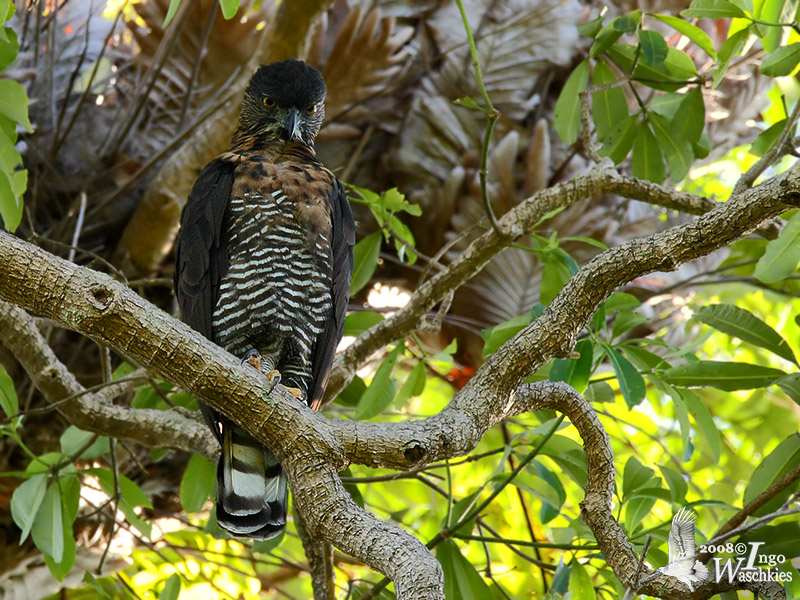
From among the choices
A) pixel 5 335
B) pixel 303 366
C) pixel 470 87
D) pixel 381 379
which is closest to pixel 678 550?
pixel 381 379

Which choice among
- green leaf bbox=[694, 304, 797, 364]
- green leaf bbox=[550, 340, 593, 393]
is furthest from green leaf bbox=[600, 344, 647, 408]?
green leaf bbox=[694, 304, 797, 364]

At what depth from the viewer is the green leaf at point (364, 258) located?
113 inches

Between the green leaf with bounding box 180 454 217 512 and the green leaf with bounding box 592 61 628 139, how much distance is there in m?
1.71

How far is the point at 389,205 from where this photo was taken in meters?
2.63

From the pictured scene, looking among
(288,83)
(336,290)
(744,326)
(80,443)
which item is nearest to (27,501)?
(80,443)

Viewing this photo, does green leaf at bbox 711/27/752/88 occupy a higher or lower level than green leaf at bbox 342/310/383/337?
higher

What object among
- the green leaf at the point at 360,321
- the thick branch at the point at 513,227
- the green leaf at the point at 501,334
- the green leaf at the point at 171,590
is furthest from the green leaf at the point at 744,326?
the green leaf at the point at 171,590

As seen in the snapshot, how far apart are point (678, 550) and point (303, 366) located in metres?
1.34

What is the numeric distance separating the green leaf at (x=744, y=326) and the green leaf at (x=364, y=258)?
1.12 metres

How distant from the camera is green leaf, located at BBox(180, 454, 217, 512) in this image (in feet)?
8.78

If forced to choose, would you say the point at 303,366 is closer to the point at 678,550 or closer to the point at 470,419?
the point at 470,419

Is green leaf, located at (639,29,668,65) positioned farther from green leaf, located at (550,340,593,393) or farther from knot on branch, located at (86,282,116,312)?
knot on branch, located at (86,282,116,312)

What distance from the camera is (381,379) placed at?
2539 mm

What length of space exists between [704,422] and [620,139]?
3.16 feet
